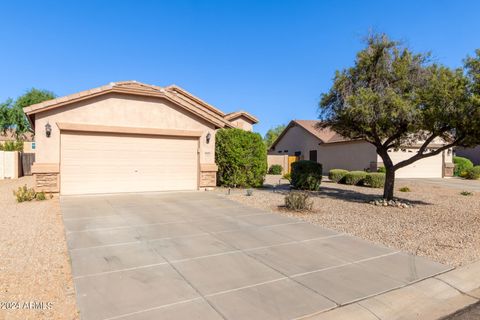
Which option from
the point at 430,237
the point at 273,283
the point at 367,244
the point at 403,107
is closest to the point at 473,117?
the point at 403,107

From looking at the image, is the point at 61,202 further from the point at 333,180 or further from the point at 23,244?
the point at 333,180

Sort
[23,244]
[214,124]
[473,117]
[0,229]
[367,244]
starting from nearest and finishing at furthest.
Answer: [23,244]
[367,244]
[0,229]
[473,117]
[214,124]

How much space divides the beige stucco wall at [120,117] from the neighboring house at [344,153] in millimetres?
12501

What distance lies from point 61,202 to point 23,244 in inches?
196

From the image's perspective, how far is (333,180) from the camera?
21.4 m

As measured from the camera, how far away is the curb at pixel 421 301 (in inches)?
155

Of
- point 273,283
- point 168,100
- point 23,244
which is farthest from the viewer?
point 168,100

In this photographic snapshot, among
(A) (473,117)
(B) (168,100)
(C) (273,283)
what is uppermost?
(B) (168,100)

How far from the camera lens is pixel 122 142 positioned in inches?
513

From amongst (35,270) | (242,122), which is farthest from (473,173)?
(35,270)

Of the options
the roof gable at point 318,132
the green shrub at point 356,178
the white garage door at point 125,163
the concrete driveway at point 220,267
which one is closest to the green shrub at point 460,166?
the roof gable at point 318,132

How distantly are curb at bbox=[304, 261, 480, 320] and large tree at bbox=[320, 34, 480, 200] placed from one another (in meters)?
6.70

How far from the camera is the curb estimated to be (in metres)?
3.93

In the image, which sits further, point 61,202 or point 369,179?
point 369,179
